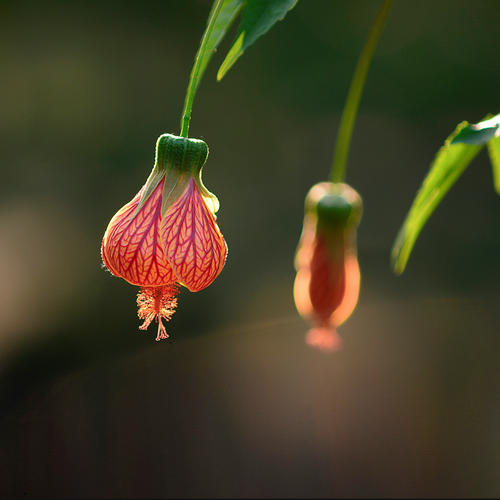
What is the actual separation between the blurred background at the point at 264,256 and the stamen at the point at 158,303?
2.44m

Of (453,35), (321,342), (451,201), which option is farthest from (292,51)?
(321,342)

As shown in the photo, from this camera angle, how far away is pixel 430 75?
11.6 feet

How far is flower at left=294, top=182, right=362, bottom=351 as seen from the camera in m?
0.73

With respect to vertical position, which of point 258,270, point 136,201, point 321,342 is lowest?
point 321,342

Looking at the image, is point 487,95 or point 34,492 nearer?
point 34,492

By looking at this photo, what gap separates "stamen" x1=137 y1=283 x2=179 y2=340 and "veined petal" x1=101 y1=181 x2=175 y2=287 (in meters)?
0.04

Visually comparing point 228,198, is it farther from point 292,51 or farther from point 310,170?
point 292,51

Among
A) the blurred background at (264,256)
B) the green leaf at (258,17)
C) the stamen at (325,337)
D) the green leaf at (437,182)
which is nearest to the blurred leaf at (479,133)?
the green leaf at (437,182)

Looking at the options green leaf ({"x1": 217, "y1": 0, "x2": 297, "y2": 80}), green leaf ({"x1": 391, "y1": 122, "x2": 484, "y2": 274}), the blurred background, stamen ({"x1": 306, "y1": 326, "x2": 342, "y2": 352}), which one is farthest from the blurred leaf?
the blurred background

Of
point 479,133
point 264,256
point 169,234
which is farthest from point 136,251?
point 264,256

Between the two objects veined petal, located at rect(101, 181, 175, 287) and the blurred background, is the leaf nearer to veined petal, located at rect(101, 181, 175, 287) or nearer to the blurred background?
veined petal, located at rect(101, 181, 175, 287)

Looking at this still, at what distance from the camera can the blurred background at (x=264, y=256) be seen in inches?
126

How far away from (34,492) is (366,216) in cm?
225

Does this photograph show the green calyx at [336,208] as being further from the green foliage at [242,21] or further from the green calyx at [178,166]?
the green foliage at [242,21]
